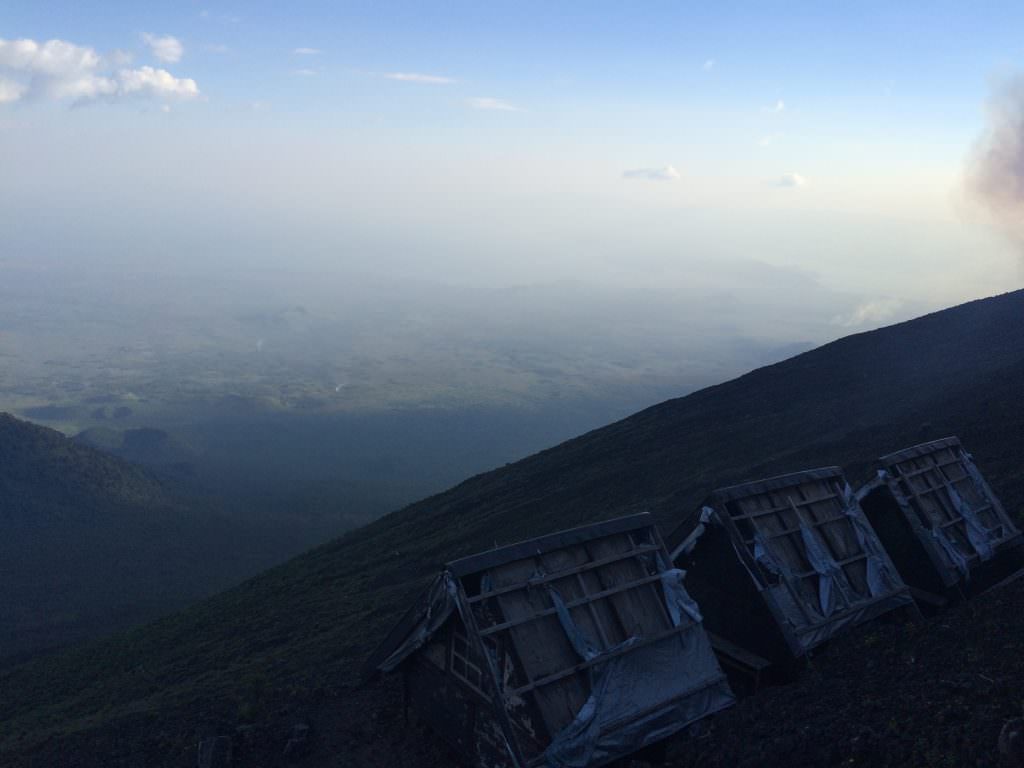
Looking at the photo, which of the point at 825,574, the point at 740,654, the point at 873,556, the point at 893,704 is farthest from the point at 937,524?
the point at 893,704

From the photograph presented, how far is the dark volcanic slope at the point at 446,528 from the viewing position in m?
16.9

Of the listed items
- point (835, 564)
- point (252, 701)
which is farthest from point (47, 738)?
point (835, 564)

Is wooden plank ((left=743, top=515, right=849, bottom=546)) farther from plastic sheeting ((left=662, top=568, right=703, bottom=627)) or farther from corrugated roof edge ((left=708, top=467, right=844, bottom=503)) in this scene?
plastic sheeting ((left=662, top=568, right=703, bottom=627))

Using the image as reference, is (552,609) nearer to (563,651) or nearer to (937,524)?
(563,651)

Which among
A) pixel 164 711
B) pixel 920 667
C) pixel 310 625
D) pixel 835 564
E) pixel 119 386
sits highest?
pixel 119 386

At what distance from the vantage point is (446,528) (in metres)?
38.8

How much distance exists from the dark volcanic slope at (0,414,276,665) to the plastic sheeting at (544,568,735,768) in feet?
124

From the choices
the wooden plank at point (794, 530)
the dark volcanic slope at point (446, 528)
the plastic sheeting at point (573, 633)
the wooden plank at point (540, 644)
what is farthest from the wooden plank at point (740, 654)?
the dark volcanic slope at point (446, 528)

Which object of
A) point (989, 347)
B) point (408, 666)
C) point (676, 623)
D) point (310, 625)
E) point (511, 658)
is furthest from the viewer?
point (989, 347)

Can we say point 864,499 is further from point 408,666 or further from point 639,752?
point 408,666

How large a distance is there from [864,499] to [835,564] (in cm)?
309

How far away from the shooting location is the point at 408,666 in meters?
14.4

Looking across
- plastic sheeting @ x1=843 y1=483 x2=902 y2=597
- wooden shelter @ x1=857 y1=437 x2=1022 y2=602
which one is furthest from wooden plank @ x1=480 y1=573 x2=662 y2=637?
wooden shelter @ x1=857 y1=437 x2=1022 y2=602

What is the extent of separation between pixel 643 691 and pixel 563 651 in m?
1.48
